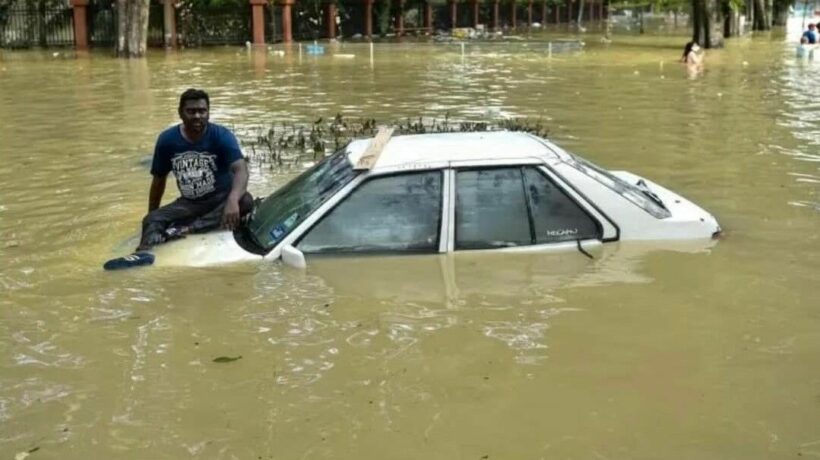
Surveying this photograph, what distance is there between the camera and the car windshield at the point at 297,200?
6395 millimetres

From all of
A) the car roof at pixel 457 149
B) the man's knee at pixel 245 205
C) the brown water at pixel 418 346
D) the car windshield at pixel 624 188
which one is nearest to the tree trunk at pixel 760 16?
the brown water at pixel 418 346

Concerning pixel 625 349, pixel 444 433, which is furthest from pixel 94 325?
pixel 625 349

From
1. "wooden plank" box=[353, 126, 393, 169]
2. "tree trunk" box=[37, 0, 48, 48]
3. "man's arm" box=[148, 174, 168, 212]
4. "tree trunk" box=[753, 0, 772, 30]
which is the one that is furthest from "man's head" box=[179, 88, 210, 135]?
"tree trunk" box=[753, 0, 772, 30]

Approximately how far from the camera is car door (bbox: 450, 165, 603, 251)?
20.7 ft

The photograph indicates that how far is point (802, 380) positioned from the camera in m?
5.10

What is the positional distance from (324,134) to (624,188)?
27.6 feet

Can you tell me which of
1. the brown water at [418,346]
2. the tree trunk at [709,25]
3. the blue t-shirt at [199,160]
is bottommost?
the brown water at [418,346]

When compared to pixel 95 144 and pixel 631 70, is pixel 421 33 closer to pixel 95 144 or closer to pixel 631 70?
pixel 631 70

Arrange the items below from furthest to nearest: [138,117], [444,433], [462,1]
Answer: [462,1] → [138,117] → [444,433]

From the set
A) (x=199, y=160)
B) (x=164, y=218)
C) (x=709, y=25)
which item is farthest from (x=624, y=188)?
(x=709, y=25)

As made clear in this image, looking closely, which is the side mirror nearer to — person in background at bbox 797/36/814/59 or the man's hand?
the man's hand

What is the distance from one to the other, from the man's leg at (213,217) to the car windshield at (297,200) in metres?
0.11

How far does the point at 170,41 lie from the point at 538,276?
38976mm

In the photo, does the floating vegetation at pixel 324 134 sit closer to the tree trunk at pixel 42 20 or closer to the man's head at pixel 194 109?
the man's head at pixel 194 109
